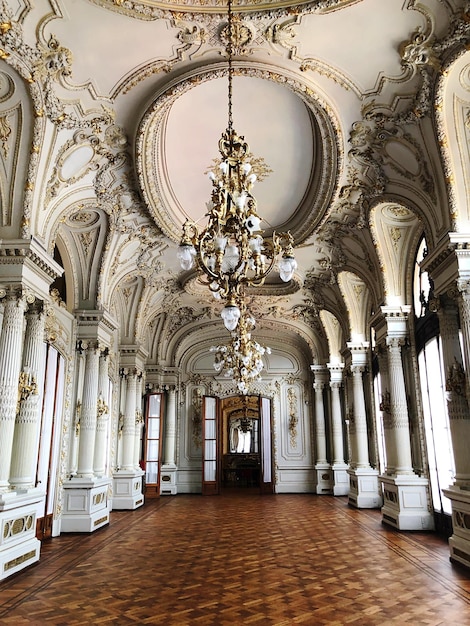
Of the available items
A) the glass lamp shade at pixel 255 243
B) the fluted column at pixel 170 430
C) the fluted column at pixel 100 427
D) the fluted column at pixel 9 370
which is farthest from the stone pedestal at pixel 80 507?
the fluted column at pixel 170 430

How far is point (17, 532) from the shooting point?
6.09 metres

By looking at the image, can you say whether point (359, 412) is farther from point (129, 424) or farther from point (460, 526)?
point (460, 526)

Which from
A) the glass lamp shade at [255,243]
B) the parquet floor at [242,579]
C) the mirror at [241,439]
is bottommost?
the parquet floor at [242,579]

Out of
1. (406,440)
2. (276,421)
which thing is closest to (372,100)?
(406,440)

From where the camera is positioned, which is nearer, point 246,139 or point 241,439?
point 246,139

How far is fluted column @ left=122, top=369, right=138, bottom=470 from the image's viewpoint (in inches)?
484

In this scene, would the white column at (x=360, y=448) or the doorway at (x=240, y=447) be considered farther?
the doorway at (x=240, y=447)

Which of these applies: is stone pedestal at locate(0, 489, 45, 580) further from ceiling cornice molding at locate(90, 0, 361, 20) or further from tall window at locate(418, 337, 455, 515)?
tall window at locate(418, 337, 455, 515)

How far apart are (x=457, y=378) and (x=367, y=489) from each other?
6.43m

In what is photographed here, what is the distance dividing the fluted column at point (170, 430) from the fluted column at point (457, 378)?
11.2 m

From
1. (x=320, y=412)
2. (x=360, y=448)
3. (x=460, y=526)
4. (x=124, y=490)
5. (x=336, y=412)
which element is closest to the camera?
(x=460, y=526)

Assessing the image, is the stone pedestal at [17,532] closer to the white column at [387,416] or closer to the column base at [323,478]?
the white column at [387,416]

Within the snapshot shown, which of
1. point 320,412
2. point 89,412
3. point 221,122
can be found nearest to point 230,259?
point 221,122

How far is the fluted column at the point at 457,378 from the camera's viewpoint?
630cm
